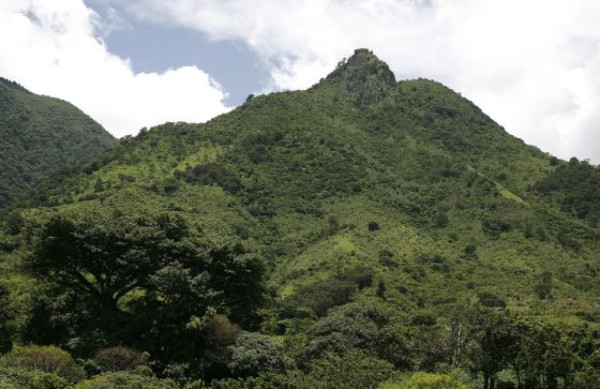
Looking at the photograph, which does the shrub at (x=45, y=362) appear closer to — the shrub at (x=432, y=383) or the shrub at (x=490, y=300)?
the shrub at (x=432, y=383)

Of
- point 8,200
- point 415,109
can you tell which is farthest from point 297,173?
point 8,200

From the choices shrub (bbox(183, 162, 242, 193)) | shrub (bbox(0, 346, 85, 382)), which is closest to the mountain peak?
shrub (bbox(183, 162, 242, 193))

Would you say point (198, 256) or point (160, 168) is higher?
point (160, 168)

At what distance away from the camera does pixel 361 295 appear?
277 feet

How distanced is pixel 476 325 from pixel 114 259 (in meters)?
32.8

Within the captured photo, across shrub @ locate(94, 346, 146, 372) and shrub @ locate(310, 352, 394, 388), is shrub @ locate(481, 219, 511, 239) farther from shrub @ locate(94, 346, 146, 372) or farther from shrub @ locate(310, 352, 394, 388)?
shrub @ locate(94, 346, 146, 372)

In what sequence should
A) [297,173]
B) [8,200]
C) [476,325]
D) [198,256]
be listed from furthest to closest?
[8,200]
[297,173]
[476,325]
[198,256]

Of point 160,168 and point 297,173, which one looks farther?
point 297,173

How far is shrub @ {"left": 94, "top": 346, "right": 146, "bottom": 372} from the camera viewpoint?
37.9m

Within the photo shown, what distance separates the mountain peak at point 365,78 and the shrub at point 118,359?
140920mm

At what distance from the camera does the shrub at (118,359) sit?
37938 mm

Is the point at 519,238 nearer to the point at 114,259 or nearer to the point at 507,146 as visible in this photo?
the point at 507,146

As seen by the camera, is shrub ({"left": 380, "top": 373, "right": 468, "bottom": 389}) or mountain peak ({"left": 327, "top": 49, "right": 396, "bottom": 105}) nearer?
shrub ({"left": 380, "top": 373, "right": 468, "bottom": 389})

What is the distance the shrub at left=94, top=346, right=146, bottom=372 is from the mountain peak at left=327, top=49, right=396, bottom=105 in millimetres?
140920
